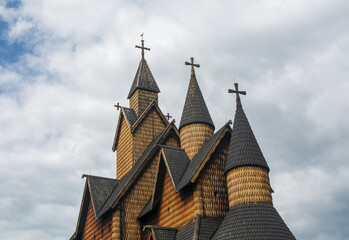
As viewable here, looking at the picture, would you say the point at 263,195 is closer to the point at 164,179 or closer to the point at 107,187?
the point at 164,179

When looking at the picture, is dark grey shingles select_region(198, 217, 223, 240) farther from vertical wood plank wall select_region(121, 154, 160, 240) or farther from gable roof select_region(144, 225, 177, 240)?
vertical wood plank wall select_region(121, 154, 160, 240)

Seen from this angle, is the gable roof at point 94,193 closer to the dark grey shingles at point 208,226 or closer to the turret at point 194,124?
the turret at point 194,124

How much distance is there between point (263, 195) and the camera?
19.1 metres

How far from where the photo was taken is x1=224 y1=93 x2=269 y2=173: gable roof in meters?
19.7

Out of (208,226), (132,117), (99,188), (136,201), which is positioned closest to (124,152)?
(132,117)

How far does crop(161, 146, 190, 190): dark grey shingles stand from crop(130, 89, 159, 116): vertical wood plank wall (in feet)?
32.6

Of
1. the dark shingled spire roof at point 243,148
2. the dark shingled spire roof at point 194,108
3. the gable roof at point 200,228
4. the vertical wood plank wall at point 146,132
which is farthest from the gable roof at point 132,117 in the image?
the gable roof at point 200,228

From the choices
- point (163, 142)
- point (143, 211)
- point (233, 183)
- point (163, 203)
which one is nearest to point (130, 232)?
point (143, 211)

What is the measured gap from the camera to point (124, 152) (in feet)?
108

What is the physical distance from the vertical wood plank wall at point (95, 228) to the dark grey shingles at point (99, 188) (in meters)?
1.08

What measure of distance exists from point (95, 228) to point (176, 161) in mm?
8458

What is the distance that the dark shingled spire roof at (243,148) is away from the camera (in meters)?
19.7

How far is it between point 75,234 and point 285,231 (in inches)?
682

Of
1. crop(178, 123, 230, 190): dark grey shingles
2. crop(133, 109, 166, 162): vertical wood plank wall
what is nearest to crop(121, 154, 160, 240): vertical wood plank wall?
crop(178, 123, 230, 190): dark grey shingles
